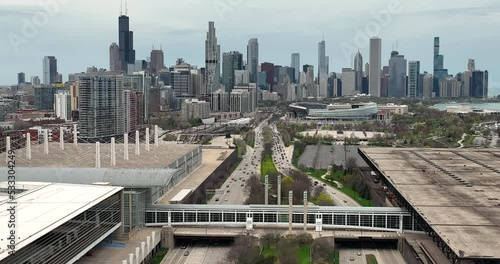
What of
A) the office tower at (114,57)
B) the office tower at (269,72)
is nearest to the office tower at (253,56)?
the office tower at (269,72)

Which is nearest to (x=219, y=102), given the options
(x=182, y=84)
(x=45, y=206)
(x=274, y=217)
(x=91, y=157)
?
(x=182, y=84)

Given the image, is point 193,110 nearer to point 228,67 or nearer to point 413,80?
point 228,67

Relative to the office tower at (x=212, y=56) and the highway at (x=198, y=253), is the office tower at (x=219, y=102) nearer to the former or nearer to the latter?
the office tower at (x=212, y=56)

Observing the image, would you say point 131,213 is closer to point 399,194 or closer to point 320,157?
point 399,194

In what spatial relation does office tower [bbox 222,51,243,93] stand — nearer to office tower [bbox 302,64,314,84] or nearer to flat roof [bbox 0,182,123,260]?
office tower [bbox 302,64,314,84]

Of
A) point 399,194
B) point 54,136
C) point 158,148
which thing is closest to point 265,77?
point 54,136

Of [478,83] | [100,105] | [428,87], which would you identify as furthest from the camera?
[478,83]
